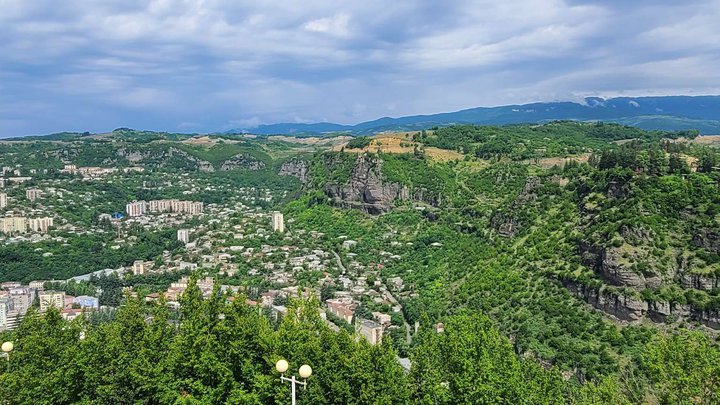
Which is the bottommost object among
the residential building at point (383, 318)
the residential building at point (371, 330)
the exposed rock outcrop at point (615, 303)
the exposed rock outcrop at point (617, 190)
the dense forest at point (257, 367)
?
the residential building at point (383, 318)

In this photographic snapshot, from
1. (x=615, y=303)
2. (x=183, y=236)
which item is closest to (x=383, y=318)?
(x=615, y=303)

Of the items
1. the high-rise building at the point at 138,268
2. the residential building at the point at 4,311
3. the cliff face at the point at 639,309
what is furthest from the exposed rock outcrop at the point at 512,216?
the residential building at the point at 4,311

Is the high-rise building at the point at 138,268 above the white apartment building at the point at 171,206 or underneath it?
underneath

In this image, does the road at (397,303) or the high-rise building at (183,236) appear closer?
the road at (397,303)

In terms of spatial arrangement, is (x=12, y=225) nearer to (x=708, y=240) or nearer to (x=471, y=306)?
(x=471, y=306)

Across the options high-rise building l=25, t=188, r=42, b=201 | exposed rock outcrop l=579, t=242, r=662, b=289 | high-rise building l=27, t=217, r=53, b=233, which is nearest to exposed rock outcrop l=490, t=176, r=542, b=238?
exposed rock outcrop l=579, t=242, r=662, b=289

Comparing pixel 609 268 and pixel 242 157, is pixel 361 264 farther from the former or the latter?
pixel 242 157

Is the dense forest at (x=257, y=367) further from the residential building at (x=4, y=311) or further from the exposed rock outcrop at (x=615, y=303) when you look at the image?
the residential building at (x=4, y=311)
